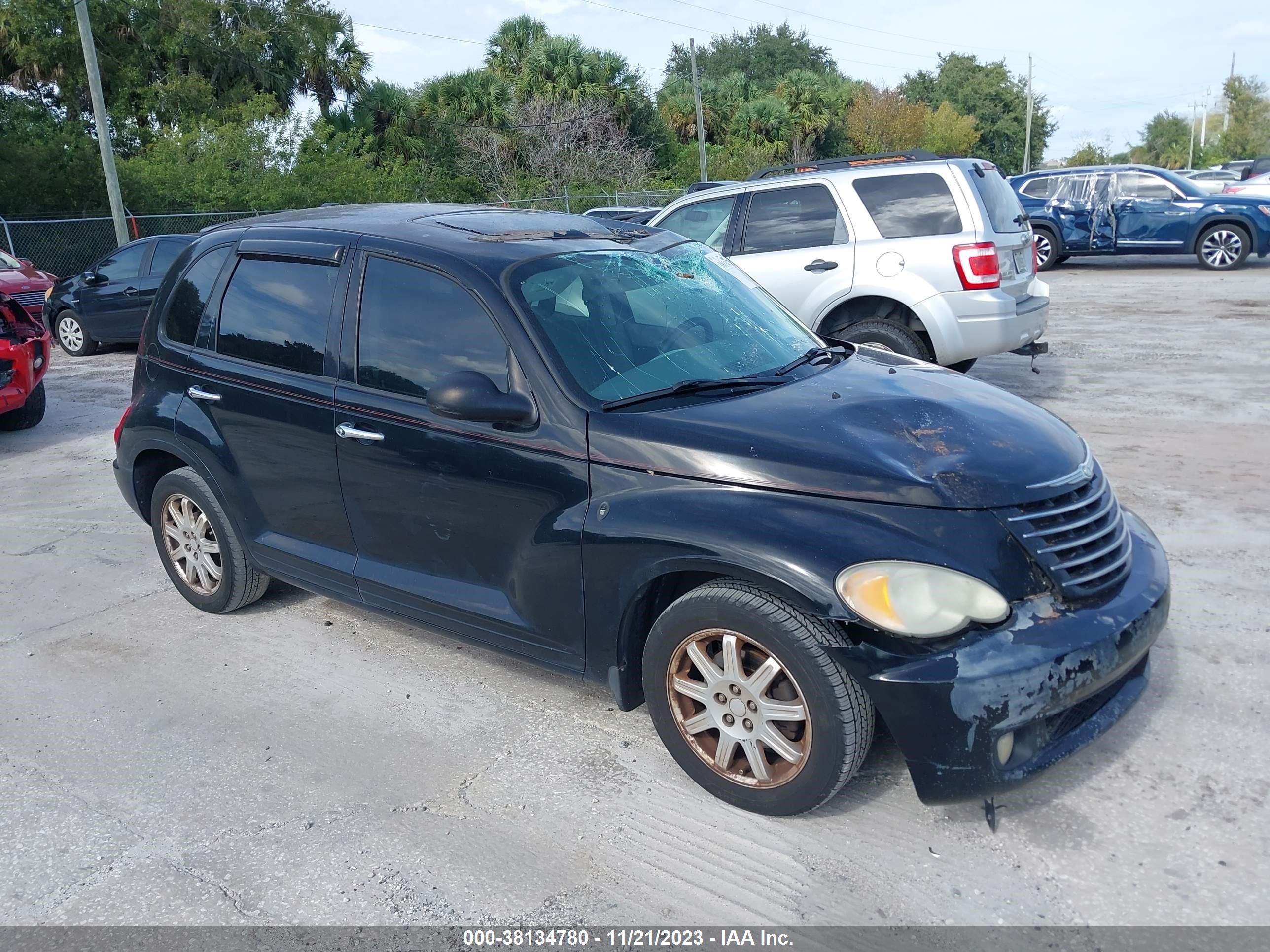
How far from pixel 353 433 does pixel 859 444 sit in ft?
6.38

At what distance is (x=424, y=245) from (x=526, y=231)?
45cm

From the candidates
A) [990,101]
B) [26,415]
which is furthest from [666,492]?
[990,101]

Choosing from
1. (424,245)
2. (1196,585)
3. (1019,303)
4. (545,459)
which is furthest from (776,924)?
(1019,303)

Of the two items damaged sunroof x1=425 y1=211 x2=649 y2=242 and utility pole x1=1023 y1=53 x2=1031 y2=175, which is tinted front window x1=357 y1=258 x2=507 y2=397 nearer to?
damaged sunroof x1=425 y1=211 x2=649 y2=242

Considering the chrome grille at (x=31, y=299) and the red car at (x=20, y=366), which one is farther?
the chrome grille at (x=31, y=299)

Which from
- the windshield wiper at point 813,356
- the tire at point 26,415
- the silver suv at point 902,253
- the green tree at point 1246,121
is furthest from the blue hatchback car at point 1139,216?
the green tree at point 1246,121

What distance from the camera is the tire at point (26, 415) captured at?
9508mm

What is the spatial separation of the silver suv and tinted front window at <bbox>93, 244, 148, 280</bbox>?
29.7ft

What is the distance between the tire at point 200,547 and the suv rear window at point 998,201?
5.88 meters

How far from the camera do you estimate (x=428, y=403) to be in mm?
3570

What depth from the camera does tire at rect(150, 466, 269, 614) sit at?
4.83m

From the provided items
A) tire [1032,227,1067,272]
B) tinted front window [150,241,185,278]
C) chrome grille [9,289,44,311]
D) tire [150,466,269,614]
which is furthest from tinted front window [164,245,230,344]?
tire [1032,227,1067,272]

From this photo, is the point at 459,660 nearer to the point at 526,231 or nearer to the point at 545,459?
the point at 545,459

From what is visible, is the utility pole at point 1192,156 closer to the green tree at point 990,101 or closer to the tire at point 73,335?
the green tree at point 990,101
